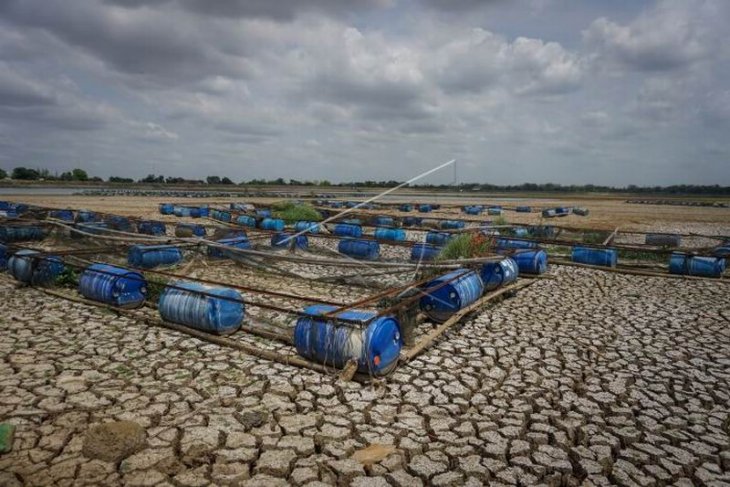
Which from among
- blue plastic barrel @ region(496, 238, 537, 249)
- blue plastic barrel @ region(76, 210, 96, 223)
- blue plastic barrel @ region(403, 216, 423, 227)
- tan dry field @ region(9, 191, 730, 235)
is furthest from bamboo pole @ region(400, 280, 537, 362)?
tan dry field @ region(9, 191, 730, 235)

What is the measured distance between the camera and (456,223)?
24344mm

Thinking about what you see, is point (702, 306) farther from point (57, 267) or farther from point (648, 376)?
point (57, 267)

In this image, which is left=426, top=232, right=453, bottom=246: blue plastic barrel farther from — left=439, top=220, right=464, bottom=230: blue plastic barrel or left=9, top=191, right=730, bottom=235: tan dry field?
left=9, top=191, right=730, bottom=235: tan dry field

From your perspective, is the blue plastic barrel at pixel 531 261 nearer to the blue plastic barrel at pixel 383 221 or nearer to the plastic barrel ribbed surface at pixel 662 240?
the plastic barrel ribbed surface at pixel 662 240

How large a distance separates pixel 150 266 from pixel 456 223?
1677 centimetres

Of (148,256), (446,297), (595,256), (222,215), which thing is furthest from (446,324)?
(222,215)

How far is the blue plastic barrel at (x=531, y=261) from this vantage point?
12.6 meters

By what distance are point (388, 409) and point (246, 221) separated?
1911 centimetres

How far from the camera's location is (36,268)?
389 inches

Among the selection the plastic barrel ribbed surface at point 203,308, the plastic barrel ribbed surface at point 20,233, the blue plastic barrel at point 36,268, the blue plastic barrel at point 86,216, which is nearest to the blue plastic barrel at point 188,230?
the plastic barrel ribbed surface at point 20,233

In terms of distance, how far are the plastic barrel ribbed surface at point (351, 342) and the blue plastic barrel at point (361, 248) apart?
7.74 metres

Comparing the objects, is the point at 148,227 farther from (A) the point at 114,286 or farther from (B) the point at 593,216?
(B) the point at 593,216

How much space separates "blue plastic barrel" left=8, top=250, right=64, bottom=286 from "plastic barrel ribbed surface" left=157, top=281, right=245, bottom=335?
13.5ft

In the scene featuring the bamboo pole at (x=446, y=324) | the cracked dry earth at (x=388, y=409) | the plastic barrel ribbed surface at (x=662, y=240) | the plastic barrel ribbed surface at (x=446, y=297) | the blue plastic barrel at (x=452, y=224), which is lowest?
the cracked dry earth at (x=388, y=409)
